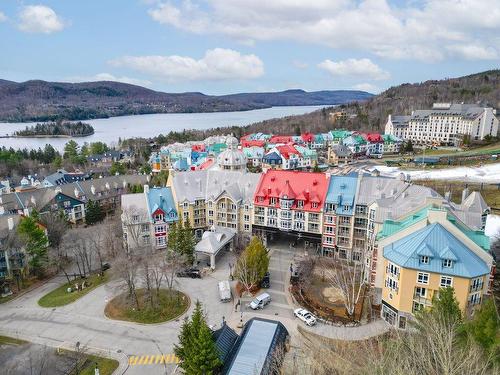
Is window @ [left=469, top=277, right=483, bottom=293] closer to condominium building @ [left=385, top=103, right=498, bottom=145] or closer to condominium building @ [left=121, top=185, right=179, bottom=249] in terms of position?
condominium building @ [left=121, top=185, right=179, bottom=249]

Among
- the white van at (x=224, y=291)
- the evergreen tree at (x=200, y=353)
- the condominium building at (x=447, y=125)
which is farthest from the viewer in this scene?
the condominium building at (x=447, y=125)

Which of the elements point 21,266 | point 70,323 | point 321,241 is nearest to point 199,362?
point 70,323

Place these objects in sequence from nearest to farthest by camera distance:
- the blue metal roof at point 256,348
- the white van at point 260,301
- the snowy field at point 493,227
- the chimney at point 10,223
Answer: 1. the blue metal roof at point 256,348
2. the white van at point 260,301
3. the chimney at point 10,223
4. the snowy field at point 493,227

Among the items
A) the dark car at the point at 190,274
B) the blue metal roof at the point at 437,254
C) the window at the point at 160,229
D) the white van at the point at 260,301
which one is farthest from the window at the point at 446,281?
the window at the point at 160,229

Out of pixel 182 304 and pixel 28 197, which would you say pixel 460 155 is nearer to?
pixel 182 304

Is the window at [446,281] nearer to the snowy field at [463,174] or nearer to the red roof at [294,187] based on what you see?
the red roof at [294,187]

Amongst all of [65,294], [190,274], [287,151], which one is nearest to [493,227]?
[190,274]
